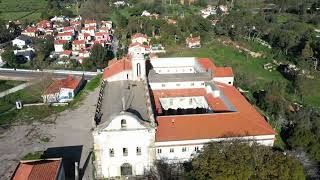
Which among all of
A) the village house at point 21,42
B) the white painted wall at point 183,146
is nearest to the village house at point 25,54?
the village house at point 21,42

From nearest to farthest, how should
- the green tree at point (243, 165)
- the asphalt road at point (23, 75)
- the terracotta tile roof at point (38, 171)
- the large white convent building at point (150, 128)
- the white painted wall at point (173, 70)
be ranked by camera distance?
the green tree at point (243, 165) < the terracotta tile roof at point (38, 171) < the large white convent building at point (150, 128) < the white painted wall at point (173, 70) < the asphalt road at point (23, 75)

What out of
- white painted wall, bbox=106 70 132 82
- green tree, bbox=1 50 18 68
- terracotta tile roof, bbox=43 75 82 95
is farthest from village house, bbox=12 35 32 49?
white painted wall, bbox=106 70 132 82

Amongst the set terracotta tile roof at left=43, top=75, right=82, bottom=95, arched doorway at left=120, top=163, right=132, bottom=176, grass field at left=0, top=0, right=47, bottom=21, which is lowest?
arched doorway at left=120, top=163, right=132, bottom=176

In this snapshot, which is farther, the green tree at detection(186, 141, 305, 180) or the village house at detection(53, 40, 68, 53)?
the village house at detection(53, 40, 68, 53)

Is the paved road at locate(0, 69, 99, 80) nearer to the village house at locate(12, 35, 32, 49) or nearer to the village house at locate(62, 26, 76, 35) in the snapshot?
the village house at locate(12, 35, 32, 49)

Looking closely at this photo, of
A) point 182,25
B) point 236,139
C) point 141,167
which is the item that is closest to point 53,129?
point 141,167

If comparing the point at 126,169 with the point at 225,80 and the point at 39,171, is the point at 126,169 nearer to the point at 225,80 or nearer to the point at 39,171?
the point at 39,171

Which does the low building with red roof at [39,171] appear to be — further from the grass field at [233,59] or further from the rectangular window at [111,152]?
the grass field at [233,59]
